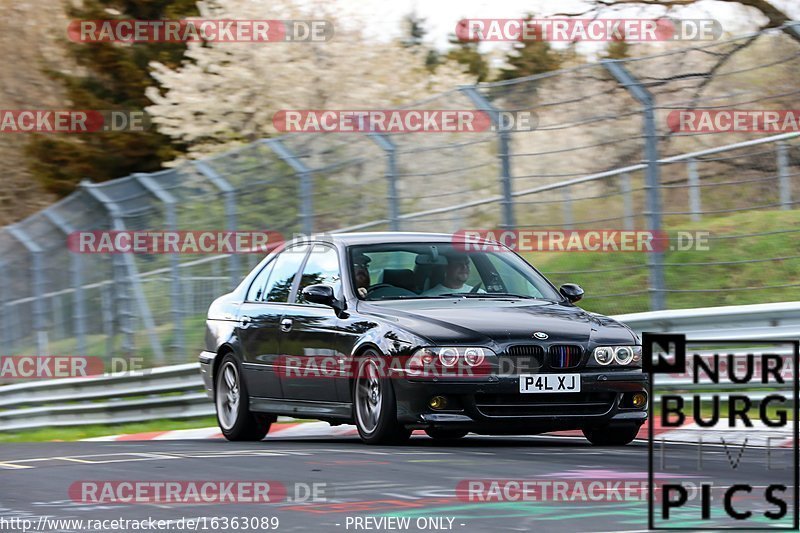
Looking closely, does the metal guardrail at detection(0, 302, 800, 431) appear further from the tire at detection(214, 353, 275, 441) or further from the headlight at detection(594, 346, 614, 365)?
the tire at detection(214, 353, 275, 441)

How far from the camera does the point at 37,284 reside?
2148cm

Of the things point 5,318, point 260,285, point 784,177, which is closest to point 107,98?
point 5,318

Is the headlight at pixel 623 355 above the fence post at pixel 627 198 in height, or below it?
below

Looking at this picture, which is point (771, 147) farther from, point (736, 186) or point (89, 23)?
point (89, 23)

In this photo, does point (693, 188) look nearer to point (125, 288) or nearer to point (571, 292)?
point (571, 292)

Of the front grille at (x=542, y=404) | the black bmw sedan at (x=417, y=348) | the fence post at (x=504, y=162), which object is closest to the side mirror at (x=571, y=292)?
the black bmw sedan at (x=417, y=348)

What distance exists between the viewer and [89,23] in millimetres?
40719

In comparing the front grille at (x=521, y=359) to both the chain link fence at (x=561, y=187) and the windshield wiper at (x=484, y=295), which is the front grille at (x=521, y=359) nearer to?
the windshield wiper at (x=484, y=295)

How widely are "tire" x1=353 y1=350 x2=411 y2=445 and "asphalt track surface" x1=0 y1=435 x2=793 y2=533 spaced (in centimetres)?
13

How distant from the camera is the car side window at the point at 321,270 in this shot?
11484mm

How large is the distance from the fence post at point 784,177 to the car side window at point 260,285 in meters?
4.10

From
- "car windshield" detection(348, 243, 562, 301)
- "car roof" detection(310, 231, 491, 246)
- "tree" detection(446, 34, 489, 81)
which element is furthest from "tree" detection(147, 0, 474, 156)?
"tree" detection(446, 34, 489, 81)

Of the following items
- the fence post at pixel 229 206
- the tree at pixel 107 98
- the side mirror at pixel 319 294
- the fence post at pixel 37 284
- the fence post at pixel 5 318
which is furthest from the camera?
the tree at pixel 107 98

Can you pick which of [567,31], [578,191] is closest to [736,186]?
[578,191]
